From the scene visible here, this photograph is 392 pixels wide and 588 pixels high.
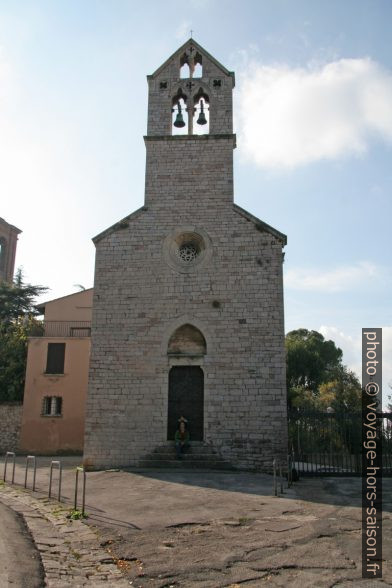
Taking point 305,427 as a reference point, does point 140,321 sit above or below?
above

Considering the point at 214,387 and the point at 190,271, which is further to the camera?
the point at 190,271

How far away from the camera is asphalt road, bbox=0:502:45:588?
17.6 feet

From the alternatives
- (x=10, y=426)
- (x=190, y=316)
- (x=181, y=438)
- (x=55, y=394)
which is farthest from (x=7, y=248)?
(x=181, y=438)

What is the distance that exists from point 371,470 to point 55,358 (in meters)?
16.7

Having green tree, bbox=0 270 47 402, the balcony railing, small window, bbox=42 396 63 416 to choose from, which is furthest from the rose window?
green tree, bbox=0 270 47 402

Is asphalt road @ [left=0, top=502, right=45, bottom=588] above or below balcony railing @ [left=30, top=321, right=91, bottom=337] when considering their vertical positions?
below

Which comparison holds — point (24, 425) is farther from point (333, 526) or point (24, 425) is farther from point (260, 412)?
point (333, 526)

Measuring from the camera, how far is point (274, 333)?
50.5 feet

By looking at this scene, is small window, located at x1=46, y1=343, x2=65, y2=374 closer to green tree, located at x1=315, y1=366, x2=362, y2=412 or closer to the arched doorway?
Result: the arched doorway

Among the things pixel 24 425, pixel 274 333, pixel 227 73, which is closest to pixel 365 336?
pixel 274 333

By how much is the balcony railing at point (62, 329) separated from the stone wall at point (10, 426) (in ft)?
12.8

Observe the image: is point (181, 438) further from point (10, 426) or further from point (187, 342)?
point (10, 426)

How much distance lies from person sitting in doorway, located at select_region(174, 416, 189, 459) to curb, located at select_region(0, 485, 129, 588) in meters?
5.28

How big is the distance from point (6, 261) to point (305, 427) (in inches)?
1351
